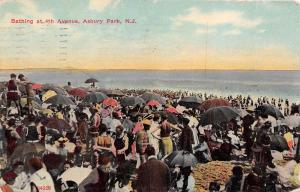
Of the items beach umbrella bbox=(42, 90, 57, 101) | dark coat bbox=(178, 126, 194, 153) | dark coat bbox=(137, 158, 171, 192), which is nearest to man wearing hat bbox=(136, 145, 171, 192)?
dark coat bbox=(137, 158, 171, 192)

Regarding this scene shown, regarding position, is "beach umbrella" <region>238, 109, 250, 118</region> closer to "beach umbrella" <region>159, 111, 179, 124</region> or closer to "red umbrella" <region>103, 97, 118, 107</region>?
"beach umbrella" <region>159, 111, 179, 124</region>

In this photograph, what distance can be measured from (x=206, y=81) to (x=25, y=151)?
1.15 meters

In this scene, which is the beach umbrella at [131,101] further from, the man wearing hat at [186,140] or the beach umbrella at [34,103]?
the beach umbrella at [34,103]

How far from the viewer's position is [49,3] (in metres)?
2.41

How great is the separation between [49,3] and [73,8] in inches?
5.5

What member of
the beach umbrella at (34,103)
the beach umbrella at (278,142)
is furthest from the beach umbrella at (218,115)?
the beach umbrella at (34,103)

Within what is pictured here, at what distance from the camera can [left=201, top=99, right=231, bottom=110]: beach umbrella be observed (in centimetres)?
249

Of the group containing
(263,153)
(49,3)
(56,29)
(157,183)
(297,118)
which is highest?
(49,3)

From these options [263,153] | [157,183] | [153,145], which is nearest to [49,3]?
[153,145]

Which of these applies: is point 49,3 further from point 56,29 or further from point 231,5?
point 231,5

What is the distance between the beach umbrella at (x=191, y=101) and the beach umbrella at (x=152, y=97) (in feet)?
0.34

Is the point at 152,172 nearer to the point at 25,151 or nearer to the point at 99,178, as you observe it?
the point at 99,178

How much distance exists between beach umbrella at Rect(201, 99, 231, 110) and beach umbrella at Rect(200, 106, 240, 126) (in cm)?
2

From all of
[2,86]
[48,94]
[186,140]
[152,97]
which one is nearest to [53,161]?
[48,94]
